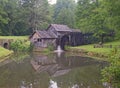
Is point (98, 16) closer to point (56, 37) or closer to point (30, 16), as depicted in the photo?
point (56, 37)

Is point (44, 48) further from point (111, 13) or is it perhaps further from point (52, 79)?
point (52, 79)

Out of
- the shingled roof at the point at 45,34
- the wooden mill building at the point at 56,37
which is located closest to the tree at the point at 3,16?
the wooden mill building at the point at 56,37

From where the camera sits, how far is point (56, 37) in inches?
2464

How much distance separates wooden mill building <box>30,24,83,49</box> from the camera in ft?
199

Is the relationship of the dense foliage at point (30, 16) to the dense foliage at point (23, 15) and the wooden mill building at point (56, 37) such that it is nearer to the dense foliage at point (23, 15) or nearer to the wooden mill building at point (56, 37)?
the dense foliage at point (23, 15)

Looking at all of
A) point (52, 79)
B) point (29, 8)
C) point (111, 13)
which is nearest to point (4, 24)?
point (29, 8)

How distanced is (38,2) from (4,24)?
11.8 metres

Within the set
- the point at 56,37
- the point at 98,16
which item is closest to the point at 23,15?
the point at 56,37

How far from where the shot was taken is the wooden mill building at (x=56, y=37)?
199 ft

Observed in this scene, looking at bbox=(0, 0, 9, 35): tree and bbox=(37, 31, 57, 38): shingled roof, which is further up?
bbox=(0, 0, 9, 35): tree

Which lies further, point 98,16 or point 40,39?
point 40,39

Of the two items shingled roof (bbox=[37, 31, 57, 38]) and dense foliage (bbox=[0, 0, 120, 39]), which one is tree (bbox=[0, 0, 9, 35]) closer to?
dense foliage (bbox=[0, 0, 120, 39])

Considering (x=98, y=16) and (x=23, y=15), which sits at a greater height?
(x=23, y=15)

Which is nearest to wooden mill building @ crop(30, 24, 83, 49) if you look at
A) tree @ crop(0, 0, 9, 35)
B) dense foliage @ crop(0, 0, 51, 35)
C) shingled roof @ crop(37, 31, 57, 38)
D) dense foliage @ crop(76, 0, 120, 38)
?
shingled roof @ crop(37, 31, 57, 38)
